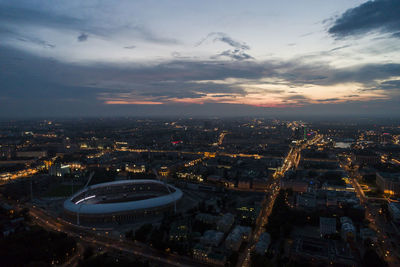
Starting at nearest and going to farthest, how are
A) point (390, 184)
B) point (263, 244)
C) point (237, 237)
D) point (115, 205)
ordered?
1. point (263, 244)
2. point (237, 237)
3. point (115, 205)
4. point (390, 184)

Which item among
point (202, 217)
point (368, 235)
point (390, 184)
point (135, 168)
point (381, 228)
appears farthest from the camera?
point (135, 168)

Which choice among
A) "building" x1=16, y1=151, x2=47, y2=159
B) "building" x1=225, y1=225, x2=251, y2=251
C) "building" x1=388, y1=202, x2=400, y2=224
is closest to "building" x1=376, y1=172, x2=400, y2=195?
"building" x1=388, y1=202, x2=400, y2=224

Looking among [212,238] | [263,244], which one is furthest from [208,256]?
[263,244]

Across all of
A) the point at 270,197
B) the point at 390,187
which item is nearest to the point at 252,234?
the point at 270,197

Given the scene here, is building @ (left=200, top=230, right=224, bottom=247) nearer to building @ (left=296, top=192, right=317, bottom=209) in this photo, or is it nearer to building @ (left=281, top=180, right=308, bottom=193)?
building @ (left=296, top=192, right=317, bottom=209)

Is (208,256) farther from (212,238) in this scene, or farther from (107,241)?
(107,241)

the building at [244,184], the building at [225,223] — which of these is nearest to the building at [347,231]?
the building at [225,223]

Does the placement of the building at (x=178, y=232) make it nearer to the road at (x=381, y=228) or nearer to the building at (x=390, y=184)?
the road at (x=381, y=228)

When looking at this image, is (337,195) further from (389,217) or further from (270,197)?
(270,197)
